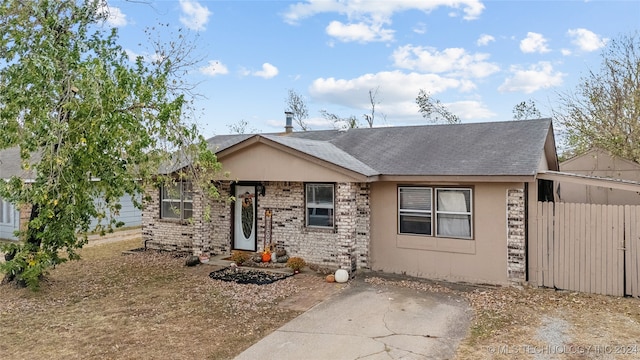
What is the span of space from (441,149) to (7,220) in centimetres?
1618

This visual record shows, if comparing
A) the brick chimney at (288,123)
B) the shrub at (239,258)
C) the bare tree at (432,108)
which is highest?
the bare tree at (432,108)

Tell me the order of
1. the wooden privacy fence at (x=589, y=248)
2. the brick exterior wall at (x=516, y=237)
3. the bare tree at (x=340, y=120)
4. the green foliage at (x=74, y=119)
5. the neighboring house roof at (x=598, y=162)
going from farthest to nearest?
the bare tree at (x=340, y=120) < the neighboring house roof at (x=598, y=162) < the brick exterior wall at (x=516, y=237) < the wooden privacy fence at (x=589, y=248) < the green foliage at (x=74, y=119)

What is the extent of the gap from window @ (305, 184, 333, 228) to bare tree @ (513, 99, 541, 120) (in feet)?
80.7

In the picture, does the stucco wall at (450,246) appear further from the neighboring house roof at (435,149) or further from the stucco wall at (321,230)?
the neighboring house roof at (435,149)

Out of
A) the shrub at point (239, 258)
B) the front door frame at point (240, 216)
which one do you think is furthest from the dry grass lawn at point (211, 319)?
the front door frame at point (240, 216)

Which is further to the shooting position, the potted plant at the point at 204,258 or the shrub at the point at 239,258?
the potted plant at the point at 204,258

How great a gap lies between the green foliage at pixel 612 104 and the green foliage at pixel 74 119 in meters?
14.1

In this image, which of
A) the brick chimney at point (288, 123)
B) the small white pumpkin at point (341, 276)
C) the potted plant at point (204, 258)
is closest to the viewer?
the small white pumpkin at point (341, 276)

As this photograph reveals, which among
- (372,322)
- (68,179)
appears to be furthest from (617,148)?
(68,179)

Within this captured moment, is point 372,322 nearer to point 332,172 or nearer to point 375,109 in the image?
point 332,172

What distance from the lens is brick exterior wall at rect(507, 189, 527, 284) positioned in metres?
8.50

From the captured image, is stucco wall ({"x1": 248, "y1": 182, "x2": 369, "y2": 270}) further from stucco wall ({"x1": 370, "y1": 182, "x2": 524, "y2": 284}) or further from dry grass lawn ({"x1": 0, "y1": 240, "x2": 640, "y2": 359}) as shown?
dry grass lawn ({"x1": 0, "y1": 240, "x2": 640, "y2": 359})

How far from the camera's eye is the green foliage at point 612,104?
1430cm

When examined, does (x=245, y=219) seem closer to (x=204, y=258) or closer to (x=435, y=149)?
(x=204, y=258)
